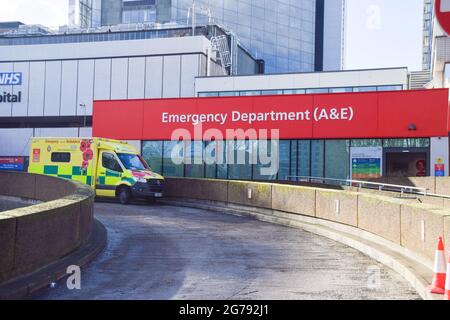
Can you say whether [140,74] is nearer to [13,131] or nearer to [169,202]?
[13,131]

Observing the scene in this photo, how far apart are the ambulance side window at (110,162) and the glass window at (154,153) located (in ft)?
22.4

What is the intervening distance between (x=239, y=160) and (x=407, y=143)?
8336 mm

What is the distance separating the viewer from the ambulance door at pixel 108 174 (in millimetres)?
21422

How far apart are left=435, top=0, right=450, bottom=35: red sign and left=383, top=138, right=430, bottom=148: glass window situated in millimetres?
22285

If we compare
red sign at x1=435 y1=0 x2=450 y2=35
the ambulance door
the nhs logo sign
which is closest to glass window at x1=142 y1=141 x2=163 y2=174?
the ambulance door

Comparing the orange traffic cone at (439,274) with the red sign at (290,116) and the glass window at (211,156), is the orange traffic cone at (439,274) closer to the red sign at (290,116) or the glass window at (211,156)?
the red sign at (290,116)

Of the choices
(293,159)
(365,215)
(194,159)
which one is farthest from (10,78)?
(365,215)

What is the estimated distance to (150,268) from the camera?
8945mm

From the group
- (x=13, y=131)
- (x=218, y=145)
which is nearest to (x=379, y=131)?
(x=218, y=145)

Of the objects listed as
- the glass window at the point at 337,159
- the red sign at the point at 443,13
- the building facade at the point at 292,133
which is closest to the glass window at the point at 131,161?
the building facade at the point at 292,133

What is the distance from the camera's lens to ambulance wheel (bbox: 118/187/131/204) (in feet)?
70.0

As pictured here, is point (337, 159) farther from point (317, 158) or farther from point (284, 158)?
point (284, 158)

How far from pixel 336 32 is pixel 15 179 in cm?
8627

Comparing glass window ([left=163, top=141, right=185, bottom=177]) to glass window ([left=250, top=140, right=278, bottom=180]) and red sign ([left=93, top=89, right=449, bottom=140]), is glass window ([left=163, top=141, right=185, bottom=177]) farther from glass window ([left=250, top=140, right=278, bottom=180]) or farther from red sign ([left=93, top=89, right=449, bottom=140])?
glass window ([left=250, top=140, right=278, bottom=180])
